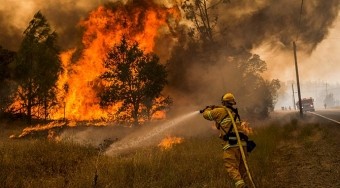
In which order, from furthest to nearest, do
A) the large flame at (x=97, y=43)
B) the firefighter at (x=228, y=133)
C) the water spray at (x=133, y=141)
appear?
the large flame at (x=97, y=43), the water spray at (x=133, y=141), the firefighter at (x=228, y=133)

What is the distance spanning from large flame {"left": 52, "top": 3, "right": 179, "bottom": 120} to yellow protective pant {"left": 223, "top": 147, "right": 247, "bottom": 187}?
2294 centimetres

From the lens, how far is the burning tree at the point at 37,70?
93.7 ft

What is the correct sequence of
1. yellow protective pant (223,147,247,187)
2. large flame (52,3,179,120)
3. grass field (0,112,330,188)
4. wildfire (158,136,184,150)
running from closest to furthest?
yellow protective pant (223,147,247,187) → grass field (0,112,330,188) → wildfire (158,136,184,150) → large flame (52,3,179,120)

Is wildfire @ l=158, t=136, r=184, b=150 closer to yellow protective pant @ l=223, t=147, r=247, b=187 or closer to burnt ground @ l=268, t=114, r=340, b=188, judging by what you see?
burnt ground @ l=268, t=114, r=340, b=188

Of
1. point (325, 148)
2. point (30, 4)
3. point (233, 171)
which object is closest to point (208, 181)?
point (233, 171)

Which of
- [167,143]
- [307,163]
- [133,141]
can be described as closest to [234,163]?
[307,163]

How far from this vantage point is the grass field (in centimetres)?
838

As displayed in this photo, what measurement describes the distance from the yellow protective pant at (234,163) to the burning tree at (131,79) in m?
14.4

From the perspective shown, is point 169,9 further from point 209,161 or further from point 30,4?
point 209,161

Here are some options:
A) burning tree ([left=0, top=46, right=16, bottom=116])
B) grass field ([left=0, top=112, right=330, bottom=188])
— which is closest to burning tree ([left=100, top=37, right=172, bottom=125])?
grass field ([left=0, top=112, right=330, bottom=188])

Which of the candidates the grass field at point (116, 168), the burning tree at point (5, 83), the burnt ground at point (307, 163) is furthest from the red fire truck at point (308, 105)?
the grass field at point (116, 168)

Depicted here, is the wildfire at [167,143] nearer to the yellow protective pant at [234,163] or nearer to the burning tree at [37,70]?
the yellow protective pant at [234,163]

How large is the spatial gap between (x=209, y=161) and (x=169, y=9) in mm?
27278

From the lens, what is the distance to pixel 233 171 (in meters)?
6.75
